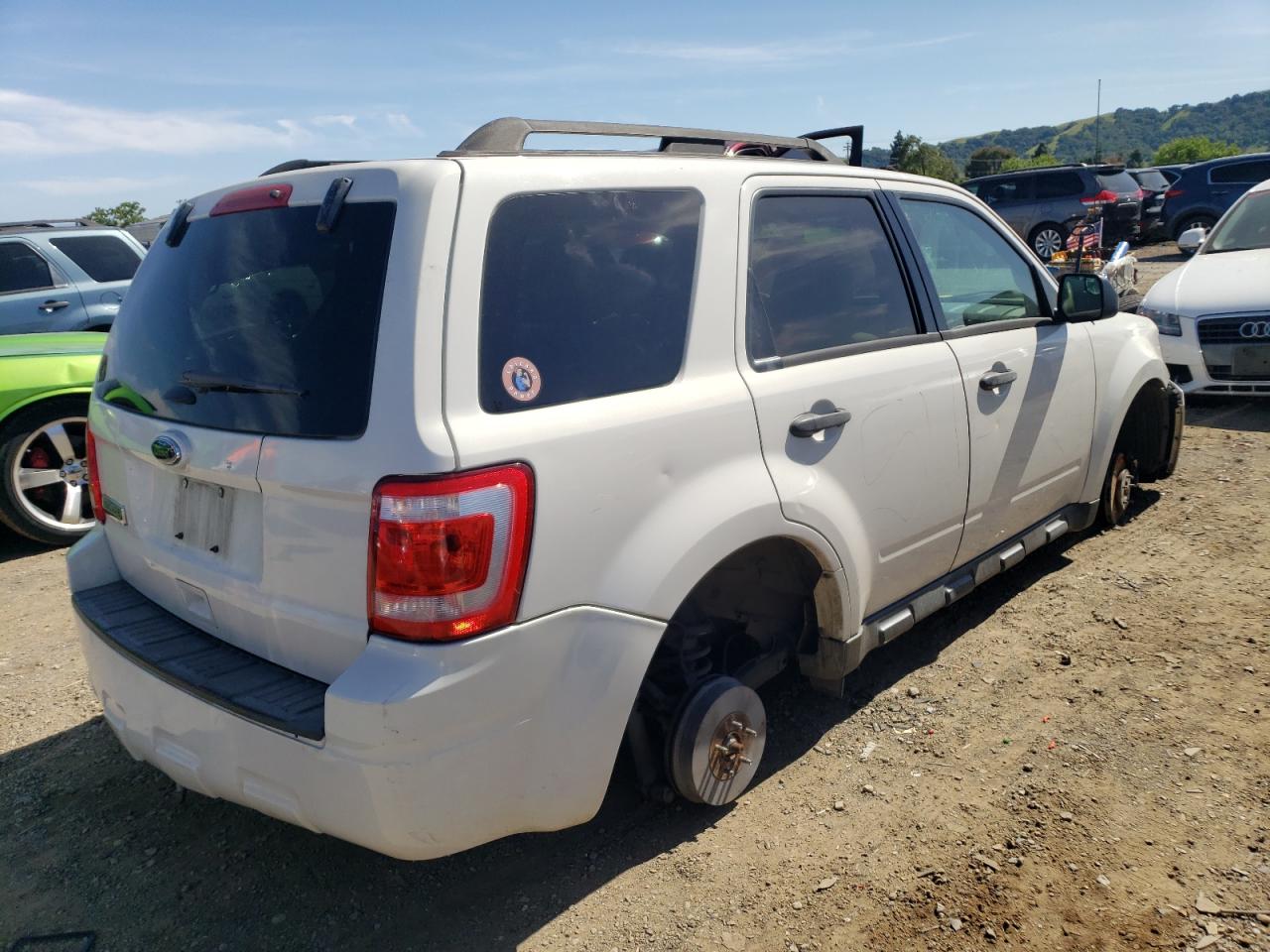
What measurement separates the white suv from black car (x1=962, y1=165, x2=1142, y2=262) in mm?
17741

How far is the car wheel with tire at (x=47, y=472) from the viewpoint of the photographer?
5.42 metres

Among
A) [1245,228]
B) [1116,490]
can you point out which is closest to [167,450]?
[1116,490]

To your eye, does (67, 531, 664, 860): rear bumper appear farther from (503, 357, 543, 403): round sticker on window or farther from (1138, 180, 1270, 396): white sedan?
(1138, 180, 1270, 396): white sedan

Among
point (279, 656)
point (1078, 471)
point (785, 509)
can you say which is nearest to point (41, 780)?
point (279, 656)

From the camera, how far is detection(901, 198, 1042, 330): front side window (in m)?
3.56

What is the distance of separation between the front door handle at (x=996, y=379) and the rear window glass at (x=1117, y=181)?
61.8 feet

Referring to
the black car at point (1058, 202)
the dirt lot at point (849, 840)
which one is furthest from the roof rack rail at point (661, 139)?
the black car at point (1058, 202)

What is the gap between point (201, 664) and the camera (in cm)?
241

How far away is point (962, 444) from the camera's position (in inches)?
134

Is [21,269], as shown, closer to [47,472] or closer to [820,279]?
[47,472]

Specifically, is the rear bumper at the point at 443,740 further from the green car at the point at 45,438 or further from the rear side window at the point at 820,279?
the green car at the point at 45,438

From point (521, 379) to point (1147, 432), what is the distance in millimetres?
4284

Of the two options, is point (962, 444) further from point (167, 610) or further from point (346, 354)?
point (167, 610)

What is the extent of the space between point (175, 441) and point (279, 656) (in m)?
0.62
